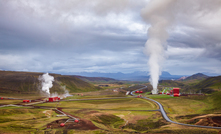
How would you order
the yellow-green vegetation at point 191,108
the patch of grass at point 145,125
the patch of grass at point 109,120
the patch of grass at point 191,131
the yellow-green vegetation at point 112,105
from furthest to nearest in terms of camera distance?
the yellow-green vegetation at point 112,105
the yellow-green vegetation at point 191,108
the patch of grass at point 109,120
the patch of grass at point 145,125
the patch of grass at point 191,131

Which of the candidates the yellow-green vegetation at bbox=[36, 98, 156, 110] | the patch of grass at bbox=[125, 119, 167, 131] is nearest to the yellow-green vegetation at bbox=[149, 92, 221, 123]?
the patch of grass at bbox=[125, 119, 167, 131]

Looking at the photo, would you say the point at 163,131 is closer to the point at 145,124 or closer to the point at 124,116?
the point at 145,124

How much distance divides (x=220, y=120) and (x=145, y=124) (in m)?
31.4

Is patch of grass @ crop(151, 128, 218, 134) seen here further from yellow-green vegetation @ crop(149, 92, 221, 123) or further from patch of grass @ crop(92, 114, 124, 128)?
patch of grass @ crop(92, 114, 124, 128)

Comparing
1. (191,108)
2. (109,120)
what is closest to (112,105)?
(109,120)

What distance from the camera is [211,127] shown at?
60.8m

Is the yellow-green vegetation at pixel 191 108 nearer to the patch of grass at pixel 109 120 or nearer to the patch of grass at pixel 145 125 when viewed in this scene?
the patch of grass at pixel 145 125

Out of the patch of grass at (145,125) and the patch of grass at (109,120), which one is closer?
the patch of grass at (145,125)

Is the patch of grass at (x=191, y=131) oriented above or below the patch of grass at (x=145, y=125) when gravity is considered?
above

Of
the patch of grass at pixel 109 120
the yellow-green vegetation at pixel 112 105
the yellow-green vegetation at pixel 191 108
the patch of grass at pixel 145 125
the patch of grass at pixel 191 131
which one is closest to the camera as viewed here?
the patch of grass at pixel 191 131

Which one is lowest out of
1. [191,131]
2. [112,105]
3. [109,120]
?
[109,120]

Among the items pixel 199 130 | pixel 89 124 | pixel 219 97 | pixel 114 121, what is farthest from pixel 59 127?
pixel 219 97

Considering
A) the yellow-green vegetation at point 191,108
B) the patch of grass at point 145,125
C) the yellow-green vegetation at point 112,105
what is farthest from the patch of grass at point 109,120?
the yellow-green vegetation at point 191,108

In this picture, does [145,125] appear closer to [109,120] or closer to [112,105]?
[109,120]
